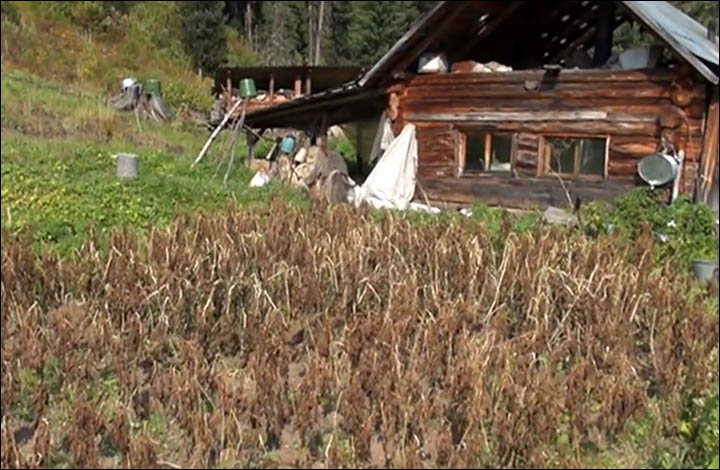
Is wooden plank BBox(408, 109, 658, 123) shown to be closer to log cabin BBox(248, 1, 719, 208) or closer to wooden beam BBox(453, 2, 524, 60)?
log cabin BBox(248, 1, 719, 208)

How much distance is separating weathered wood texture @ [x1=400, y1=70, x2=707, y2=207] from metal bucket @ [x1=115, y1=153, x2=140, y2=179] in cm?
428

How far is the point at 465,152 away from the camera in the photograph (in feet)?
28.0

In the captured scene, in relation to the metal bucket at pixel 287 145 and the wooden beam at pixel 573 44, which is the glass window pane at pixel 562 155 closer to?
the wooden beam at pixel 573 44

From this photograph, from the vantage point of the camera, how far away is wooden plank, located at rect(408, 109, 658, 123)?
7.31 metres

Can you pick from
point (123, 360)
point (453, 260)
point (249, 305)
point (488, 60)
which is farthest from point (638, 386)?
point (488, 60)

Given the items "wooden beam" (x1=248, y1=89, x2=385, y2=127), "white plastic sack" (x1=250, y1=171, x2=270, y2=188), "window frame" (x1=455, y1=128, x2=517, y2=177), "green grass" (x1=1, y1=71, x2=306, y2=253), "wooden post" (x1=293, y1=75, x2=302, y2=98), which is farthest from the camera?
"window frame" (x1=455, y1=128, x2=517, y2=177)

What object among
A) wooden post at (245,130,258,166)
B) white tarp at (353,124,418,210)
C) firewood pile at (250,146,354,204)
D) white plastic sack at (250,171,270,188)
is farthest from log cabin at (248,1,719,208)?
white plastic sack at (250,171,270,188)

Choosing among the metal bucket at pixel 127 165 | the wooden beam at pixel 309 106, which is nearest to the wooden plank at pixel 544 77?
the wooden beam at pixel 309 106

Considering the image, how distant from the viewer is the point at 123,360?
3162 millimetres

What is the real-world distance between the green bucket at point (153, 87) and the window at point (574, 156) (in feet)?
18.8

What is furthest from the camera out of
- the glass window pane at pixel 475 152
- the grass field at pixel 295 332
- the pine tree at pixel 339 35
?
the glass window pane at pixel 475 152

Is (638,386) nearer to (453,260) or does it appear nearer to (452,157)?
(453,260)

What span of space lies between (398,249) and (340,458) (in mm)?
2304

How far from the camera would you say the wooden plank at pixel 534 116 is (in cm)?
731
